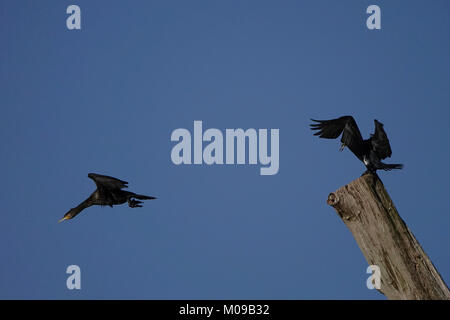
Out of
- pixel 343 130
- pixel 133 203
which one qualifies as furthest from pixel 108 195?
pixel 343 130

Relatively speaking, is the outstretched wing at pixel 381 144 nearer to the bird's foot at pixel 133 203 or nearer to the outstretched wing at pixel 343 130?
the outstretched wing at pixel 343 130

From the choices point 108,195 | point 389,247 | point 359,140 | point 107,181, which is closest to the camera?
point 389,247

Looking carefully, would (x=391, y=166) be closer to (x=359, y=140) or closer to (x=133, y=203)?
(x=359, y=140)

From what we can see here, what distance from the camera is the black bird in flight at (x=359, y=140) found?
6340 millimetres

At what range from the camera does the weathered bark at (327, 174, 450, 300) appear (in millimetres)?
3762

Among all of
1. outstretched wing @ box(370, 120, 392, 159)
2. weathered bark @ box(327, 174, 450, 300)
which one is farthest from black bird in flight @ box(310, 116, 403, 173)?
weathered bark @ box(327, 174, 450, 300)

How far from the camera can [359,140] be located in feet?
21.0

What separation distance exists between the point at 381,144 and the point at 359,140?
30 centimetres

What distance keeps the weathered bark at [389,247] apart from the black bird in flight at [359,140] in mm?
2438

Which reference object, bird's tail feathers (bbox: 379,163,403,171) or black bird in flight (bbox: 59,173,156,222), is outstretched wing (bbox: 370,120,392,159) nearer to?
bird's tail feathers (bbox: 379,163,403,171)

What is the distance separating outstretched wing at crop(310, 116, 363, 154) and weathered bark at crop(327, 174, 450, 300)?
8.19 feet
